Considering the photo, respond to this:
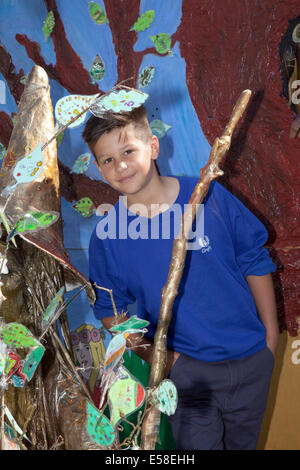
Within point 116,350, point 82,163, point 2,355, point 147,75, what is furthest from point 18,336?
point 147,75

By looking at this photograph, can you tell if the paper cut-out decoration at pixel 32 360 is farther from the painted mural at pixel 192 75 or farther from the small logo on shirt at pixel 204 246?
the painted mural at pixel 192 75

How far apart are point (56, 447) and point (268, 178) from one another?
0.80 meters

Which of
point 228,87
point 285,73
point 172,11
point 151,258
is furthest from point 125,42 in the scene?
point 151,258

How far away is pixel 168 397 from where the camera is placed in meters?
0.58

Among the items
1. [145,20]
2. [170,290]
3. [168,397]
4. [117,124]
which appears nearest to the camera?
[168,397]

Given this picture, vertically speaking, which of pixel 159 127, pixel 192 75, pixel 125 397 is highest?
pixel 192 75

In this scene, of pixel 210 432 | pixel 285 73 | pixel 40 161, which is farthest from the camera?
pixel 285 73

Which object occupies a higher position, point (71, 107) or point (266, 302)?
point (71, 107)

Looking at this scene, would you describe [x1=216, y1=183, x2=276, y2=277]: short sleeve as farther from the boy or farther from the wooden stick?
the wooden stick

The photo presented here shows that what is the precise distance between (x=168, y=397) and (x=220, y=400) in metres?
0.44

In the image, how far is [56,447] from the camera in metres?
0.75

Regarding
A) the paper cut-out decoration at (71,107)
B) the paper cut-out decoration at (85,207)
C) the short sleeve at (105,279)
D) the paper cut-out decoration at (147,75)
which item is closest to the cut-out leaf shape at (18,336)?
the paper cut-out decoration at (71,107)

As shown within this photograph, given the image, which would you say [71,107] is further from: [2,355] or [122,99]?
[2,355]

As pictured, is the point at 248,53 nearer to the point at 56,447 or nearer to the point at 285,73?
the point at 285,73
